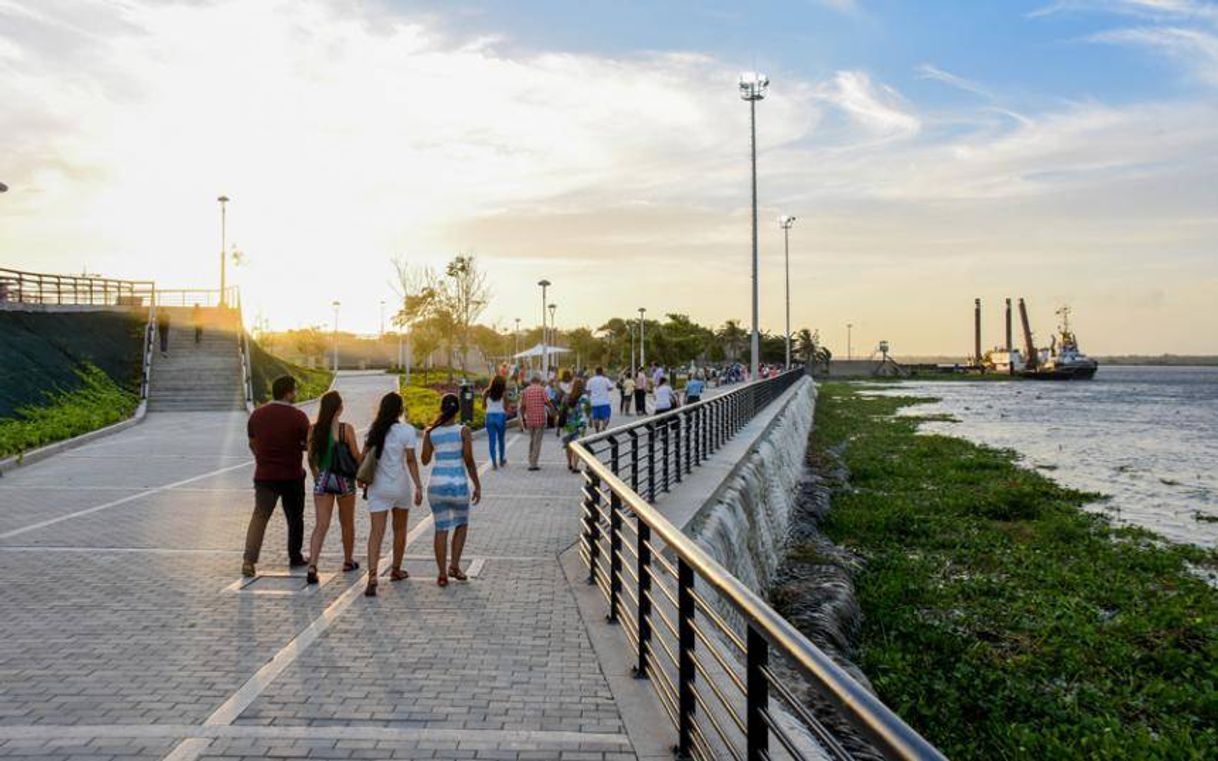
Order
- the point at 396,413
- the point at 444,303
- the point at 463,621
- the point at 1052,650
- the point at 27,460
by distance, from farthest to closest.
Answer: the point at 444,303, the point at 27,460, the point at 1052,650, the point at 396,413, the point at 463,621

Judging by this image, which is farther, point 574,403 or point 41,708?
point 574,403

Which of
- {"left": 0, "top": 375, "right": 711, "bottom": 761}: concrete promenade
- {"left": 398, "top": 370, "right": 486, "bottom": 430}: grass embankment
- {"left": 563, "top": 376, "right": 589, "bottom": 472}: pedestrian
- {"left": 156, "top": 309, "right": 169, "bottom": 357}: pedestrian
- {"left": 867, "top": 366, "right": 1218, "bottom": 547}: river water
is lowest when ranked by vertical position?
{"left": 867, "top": 366, "right": 1218, "bottom": 547}: river water

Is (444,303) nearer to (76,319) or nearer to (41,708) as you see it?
(76,319)

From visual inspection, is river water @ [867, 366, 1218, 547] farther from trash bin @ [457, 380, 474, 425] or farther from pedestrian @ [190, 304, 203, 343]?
pedestrian @ [190, 304, 203, 343]

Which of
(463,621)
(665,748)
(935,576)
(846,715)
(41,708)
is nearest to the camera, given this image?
(846,715)

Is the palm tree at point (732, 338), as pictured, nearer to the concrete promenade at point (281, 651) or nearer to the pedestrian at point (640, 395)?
the pedestrian at point (640, 395)

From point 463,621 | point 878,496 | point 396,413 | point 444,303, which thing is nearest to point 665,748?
point 463,621

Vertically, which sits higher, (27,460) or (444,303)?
(444,303)

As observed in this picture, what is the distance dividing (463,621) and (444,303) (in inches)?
1839

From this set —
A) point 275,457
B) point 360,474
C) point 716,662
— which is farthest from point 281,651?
point 716,662

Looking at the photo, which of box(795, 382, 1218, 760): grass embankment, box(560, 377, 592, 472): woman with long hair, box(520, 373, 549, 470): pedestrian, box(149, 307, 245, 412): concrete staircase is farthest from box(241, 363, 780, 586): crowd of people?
box(149, 307, 245, 412): concrete staircase

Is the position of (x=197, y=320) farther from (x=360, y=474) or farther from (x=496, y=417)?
(x=360, y=474)

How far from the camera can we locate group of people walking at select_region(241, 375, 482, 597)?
25.8 feet

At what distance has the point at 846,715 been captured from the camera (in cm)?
241
